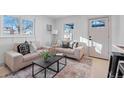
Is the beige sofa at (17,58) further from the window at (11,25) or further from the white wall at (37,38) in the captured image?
the window at (11,25)

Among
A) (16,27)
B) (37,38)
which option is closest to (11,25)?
(16,27)

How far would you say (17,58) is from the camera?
151cm

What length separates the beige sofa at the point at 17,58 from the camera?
1.42m

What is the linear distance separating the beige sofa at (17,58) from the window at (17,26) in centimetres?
26

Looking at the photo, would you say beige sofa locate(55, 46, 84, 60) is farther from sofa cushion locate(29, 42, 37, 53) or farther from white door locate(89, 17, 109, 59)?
sofa cushion locate(29, 42, 37, 53)

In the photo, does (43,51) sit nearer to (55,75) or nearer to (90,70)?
(55,75)

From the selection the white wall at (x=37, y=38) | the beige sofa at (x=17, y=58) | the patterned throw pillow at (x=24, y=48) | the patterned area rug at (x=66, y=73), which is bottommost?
the patterned area rug at (x=66, y=73)

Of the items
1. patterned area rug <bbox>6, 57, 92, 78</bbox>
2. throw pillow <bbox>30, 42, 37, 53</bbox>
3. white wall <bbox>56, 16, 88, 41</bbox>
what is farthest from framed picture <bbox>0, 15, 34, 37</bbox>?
patterned area rug <bbox>6, 57, 92, 78</bbox>

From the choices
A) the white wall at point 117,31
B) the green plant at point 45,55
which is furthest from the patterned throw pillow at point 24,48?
the white wall at point 117,31

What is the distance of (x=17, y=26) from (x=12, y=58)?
527mm

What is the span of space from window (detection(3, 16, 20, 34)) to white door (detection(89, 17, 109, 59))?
121 centimetres

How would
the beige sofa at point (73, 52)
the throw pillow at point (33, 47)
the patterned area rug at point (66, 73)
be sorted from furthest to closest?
the beige sofa at point (73, 52)
the throw pillow at point (33, 47)
the patterned area rug at point (66, 73)

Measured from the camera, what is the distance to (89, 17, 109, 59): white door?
146cm
